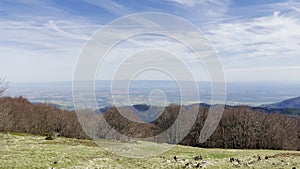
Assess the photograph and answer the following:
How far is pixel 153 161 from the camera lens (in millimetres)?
24031

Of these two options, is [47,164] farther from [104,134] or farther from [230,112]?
[230,112]

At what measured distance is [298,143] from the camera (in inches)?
4887

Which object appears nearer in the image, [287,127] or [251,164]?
[251,164]

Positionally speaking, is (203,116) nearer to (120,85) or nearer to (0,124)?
(0,124)

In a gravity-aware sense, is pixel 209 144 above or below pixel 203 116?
below

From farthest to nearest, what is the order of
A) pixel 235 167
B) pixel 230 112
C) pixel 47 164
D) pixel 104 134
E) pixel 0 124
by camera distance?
pixel 230 112 → pixel 104 134 → pixel 0 124 → pixel 235 167 → pixel 47 164

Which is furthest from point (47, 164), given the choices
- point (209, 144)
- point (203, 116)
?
point (203, 116)

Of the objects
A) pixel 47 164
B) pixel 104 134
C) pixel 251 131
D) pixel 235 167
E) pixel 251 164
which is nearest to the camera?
pixel 47 164

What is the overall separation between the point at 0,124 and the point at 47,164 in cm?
8471

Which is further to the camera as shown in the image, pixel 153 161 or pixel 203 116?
pixel 203 116

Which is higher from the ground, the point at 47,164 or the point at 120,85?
the point at 120,85

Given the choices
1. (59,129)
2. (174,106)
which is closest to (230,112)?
(174,106)

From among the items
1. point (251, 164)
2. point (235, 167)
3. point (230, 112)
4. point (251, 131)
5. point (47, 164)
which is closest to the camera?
point (47, 164)

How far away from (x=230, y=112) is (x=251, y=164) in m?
102
